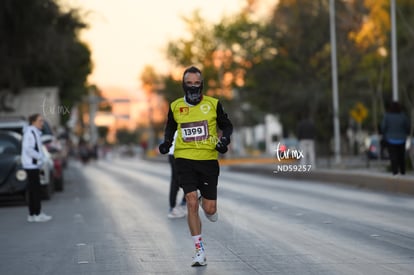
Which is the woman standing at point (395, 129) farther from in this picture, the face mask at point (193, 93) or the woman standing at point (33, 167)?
the face mask at point (193, 93)

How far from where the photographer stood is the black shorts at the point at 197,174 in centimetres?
916

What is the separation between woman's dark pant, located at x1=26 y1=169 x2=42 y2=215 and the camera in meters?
14.9

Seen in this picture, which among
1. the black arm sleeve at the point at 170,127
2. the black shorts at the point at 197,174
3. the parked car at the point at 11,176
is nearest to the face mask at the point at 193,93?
the black arm sleeve at the point at 170,127

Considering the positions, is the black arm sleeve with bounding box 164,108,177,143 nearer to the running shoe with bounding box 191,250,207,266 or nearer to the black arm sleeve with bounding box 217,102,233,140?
the black arm sleeve with bounding box 217,102,233,140

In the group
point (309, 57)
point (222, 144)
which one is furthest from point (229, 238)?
point (309, 57)

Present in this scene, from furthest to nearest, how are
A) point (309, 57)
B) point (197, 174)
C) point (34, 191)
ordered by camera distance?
point (309, 57) < point (34, 191) < point (197, 174)

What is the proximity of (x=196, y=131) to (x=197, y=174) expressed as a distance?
45 centimetres

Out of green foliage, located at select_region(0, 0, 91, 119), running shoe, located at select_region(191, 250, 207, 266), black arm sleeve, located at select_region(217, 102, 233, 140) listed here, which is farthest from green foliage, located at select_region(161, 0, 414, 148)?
running shoe, located at select_region(191, 250, 207, 266)

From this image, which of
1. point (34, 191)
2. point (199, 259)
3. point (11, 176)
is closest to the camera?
point (199, 259)

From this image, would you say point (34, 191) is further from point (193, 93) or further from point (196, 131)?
point (193, 93)

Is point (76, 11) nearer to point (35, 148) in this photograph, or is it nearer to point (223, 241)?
point (35, 148)

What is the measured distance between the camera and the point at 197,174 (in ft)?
30.4

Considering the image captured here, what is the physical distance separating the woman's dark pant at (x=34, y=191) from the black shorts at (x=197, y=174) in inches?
246

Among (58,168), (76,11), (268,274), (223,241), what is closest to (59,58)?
(76,11)
